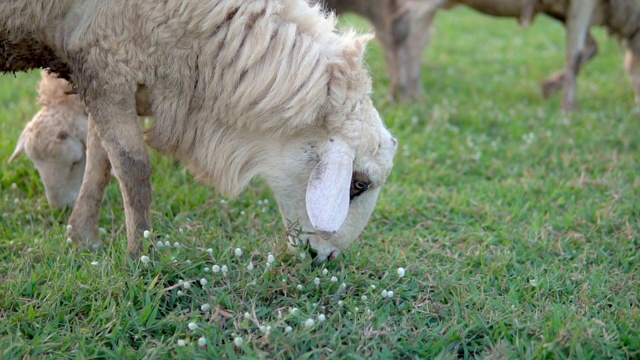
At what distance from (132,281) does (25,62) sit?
1.20 meters

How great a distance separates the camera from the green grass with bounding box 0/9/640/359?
116 inches

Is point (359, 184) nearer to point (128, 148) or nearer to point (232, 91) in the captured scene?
point (232, 91)

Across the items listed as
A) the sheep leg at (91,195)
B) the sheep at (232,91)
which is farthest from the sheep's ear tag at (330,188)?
the sheep leg at (91,195)

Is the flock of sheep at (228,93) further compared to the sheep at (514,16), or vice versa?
the sheep at (514,16)

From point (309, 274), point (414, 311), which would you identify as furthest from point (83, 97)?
point (414, 311)

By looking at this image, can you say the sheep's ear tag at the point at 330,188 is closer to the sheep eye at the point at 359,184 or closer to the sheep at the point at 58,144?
the sheep eye at the point at 359,184

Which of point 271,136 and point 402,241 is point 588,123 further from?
point 271,136

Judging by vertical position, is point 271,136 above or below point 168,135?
above

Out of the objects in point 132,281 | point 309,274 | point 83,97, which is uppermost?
point 83,97

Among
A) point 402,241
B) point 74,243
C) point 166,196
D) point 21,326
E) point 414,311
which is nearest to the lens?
point 21,326

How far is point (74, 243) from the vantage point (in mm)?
3805

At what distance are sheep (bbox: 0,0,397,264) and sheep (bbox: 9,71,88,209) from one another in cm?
88

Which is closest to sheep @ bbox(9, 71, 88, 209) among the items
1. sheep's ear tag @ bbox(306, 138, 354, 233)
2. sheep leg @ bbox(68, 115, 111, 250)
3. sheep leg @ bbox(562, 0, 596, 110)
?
sheep leg @ bbox(68, 115, 111, 250)

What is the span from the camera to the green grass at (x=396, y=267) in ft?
9.69
